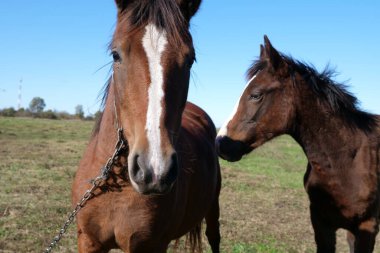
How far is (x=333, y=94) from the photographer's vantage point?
415cm

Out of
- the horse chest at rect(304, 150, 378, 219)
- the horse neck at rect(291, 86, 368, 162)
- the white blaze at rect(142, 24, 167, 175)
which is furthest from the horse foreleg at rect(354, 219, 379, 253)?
the white blaze at rect(142, 24, 167, 175)

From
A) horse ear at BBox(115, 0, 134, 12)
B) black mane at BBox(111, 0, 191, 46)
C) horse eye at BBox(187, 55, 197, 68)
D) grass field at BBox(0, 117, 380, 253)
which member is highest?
horse ear at BBox(115, 0, 134, 12)

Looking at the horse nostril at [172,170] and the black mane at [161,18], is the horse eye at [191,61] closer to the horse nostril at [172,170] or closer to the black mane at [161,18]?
the black mane at [161,18]

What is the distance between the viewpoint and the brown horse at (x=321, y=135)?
3.86 metres

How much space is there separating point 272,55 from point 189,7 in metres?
1.89

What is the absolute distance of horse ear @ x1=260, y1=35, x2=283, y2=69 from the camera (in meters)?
4.17

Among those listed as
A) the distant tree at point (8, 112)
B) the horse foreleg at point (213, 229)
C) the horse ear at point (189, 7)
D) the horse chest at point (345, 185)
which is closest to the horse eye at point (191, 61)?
the horse ear at point (189, 7)

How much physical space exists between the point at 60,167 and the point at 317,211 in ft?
29.5

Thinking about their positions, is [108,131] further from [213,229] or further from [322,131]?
[213,229]

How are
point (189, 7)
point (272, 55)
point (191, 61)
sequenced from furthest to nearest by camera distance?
point (272, 55)
point (189, 7)
point (191, 61)

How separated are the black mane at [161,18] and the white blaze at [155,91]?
43 millimetres

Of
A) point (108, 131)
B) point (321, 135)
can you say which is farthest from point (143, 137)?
point (321, 135)

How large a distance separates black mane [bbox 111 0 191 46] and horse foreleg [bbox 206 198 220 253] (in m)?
3.17

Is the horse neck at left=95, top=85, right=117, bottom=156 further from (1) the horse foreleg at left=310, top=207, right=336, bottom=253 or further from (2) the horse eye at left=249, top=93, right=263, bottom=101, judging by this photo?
(1) the horse foreleg at left=310, top=207, right=336, bottom=253
